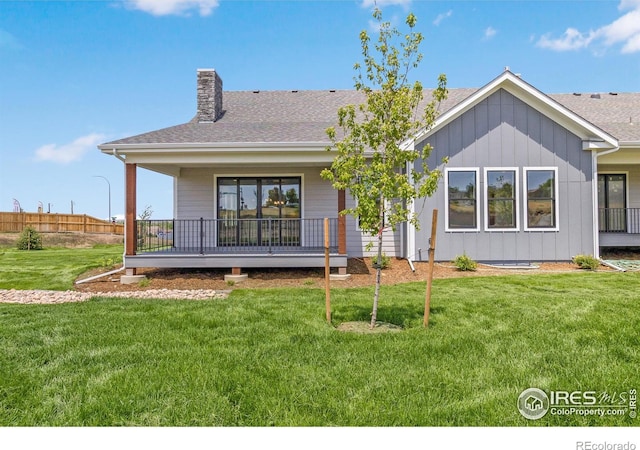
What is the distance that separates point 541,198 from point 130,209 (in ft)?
35.0

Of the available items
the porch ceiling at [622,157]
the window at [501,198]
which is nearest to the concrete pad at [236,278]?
the window at [501,198]

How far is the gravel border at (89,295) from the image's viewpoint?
7.55 metres

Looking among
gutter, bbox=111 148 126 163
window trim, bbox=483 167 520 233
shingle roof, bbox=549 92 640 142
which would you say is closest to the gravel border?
gutter, bbox=111 148 126 163

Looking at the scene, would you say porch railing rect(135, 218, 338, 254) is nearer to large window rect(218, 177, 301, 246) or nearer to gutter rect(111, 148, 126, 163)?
large window rect(218, 177, 301, 246)

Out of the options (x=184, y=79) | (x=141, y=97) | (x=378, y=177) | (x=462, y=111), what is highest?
(x=184, y=79)

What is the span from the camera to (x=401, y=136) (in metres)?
4.88

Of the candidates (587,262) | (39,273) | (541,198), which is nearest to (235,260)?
(39,273)

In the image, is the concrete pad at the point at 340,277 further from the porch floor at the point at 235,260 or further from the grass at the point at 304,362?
the grass at the point at 304,362

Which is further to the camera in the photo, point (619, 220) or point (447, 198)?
point (619, 220)

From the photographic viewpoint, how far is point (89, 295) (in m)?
8.11

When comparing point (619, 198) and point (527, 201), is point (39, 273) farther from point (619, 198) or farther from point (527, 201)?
point (619, 198)
